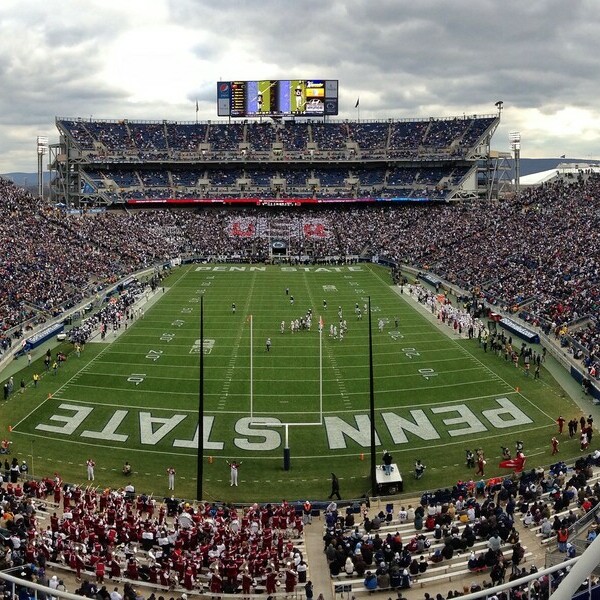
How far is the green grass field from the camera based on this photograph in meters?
21.4

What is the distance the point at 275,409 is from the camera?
85.9ft

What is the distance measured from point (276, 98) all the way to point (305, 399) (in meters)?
67.4

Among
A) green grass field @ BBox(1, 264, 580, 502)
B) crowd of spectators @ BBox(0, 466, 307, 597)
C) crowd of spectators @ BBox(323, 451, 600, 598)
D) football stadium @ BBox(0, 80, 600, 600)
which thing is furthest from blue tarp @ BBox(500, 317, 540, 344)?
crowd of spectators @ BBox(0, 466, 307, 597)

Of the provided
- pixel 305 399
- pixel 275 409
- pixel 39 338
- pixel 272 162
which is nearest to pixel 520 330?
pixel 305 399

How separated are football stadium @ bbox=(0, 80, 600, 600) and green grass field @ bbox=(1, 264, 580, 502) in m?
0.11

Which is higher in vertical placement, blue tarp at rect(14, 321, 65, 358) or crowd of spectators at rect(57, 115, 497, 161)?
crowd of spectators at rect(57, 115, 497, 161)

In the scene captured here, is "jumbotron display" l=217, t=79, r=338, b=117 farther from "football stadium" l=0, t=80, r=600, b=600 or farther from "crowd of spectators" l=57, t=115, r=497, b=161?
"football stadium" l=0, t=80, r=600, b=600

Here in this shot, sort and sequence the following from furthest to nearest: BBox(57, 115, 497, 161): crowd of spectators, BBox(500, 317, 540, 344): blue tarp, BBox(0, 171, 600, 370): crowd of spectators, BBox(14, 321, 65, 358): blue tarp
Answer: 1. BBox(57, 115, 497, 161): crowd of spectators
2. BBox(0, 171, 600, 370): crowd of spectators
3. BBox(500, 317, 540, 344): blue tarp
4. BBox(14, 321, 65, 358): blue tarp

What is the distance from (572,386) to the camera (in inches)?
1139

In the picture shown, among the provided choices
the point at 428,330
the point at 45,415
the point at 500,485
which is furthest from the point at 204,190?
the point at 500,485

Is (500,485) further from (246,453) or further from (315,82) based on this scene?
(315,82)

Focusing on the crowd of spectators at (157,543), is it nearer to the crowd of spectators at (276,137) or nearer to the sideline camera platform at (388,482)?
the sideline camera platform at (388,482)

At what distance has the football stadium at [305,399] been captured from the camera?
14828 mm

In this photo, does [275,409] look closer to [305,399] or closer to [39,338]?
[305,399]
